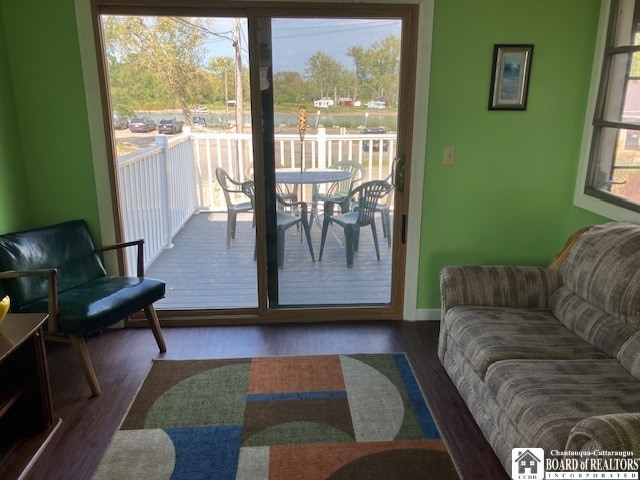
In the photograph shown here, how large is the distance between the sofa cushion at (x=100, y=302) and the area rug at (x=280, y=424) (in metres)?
0.42

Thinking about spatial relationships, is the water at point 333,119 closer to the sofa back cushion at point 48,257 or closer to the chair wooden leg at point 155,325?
the sofa back cushion at point 48,257

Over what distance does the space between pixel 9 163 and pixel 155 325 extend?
1.29 m

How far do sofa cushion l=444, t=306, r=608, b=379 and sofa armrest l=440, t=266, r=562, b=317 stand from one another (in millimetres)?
47

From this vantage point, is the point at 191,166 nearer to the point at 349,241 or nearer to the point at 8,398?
the point at 349,241

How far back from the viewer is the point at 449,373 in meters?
2.74

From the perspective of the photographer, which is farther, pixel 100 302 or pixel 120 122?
pixel 120 122

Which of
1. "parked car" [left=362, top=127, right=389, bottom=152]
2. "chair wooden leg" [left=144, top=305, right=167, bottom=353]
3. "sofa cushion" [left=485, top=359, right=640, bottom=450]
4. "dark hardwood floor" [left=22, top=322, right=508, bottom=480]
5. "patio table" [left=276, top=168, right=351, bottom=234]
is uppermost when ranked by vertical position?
"parked car" [left=362, top=127, right=389, bottom=152]

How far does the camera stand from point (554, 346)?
7.49 ft

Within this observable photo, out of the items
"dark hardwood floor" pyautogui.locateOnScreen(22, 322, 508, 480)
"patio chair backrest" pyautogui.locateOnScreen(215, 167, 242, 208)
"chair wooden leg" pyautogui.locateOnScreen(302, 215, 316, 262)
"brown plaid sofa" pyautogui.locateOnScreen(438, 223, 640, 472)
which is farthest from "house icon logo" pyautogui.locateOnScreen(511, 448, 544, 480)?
"patio chair backrest" pyautogui.locateOnScreen(215, 167, 242, 208)

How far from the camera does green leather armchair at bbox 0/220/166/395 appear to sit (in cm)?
252

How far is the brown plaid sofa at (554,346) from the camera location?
177cm

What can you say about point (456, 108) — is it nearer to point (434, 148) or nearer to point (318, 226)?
point (434, 148)

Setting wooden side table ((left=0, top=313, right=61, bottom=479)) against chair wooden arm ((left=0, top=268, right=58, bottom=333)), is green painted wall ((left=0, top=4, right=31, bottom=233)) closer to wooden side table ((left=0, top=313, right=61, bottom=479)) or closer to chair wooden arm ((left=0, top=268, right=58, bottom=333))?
chair wooden arm ((left=0, top=268, right=58, bottom=333))

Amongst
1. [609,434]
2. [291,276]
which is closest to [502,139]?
[291,276]
